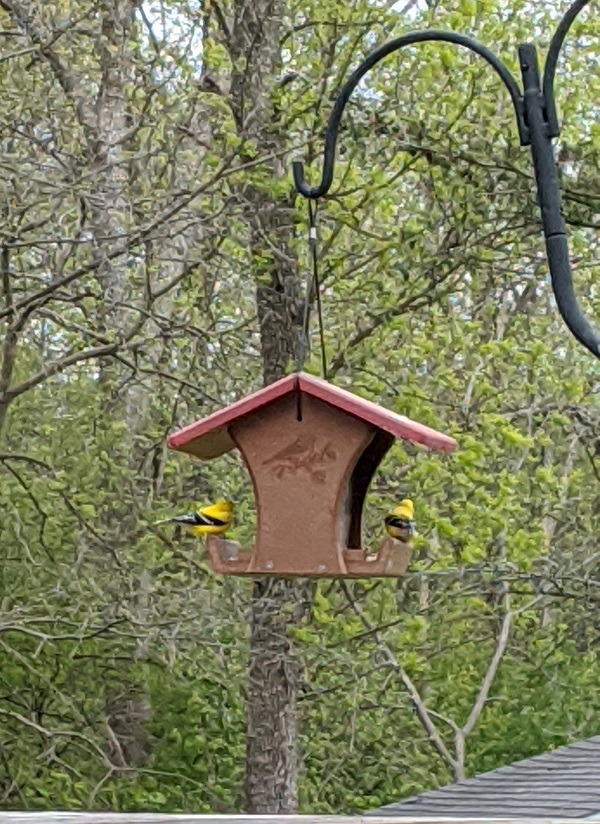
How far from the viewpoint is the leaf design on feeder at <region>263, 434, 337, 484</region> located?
2824 millimetres

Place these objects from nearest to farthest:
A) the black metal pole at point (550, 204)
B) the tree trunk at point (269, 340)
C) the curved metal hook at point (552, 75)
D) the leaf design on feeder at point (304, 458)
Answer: the black metal pole at point (550, 204) < the curved metal hook at point (552, 75) < the leaf design on feeder at point (304, 458) < the tree trunk at point (269, 340)

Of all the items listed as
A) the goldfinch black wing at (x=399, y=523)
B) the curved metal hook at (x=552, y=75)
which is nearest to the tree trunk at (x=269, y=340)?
the goldfinch black wing at (x=399, y=523)

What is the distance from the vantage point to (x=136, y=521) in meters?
6.18

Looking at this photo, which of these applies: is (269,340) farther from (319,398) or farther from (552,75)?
(552,75)

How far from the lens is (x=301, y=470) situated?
2840 mm

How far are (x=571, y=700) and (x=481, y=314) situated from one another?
1.92 meters

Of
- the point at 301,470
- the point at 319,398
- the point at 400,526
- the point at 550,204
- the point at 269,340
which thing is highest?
the point at 269,340

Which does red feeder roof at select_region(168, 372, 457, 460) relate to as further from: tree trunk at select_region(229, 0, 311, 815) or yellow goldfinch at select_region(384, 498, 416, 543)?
tree trunk at select_region(229, 0, 311, 815)

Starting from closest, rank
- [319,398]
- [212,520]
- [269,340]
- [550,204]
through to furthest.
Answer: [550,204]
[319,398]
[212,520]
[269,340]

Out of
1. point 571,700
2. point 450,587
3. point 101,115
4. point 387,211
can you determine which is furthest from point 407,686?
point 101,115

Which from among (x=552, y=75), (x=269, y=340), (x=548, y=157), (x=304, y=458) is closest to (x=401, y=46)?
(x=552, y=75)

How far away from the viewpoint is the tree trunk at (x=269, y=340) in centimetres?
548

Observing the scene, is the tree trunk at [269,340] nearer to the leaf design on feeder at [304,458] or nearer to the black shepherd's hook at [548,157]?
the leaf design on feeder at [304,458]

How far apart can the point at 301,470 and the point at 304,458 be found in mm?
24
